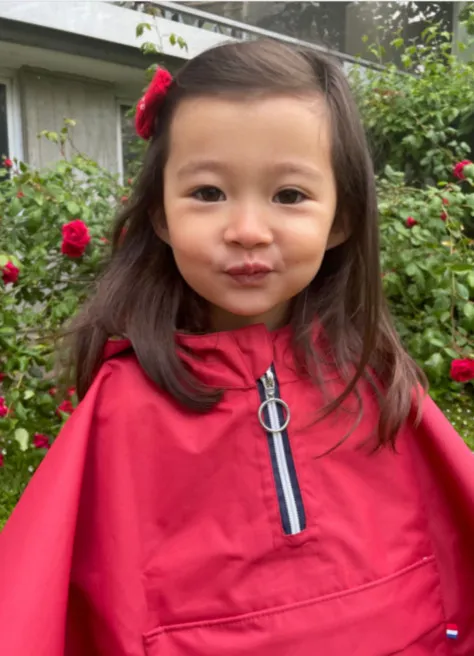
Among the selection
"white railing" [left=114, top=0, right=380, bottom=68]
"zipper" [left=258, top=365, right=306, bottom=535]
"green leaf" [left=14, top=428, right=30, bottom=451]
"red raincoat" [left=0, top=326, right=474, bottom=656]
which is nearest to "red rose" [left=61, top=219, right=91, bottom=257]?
"green leaf" [left=14, top=428, right=30, bottom=451]

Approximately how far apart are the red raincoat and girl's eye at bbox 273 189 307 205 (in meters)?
0.23

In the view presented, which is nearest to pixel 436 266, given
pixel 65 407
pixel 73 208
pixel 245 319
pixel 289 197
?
pixel 73 208

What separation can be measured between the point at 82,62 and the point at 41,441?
3.53m

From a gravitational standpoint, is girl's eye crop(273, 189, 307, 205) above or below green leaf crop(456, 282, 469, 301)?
below

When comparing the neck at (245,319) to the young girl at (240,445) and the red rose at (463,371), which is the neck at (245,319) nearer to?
the young girl at (240,445)

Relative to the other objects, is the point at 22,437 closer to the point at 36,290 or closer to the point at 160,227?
the point at 36,290

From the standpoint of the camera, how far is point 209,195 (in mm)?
1175

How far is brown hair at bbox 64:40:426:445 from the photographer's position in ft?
3.98

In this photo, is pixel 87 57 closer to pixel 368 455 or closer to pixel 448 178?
pixel 448 178

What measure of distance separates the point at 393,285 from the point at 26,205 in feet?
5.21

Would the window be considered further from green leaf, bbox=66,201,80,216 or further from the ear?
the ear

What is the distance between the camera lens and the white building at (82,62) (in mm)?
4617

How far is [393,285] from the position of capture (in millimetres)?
3176

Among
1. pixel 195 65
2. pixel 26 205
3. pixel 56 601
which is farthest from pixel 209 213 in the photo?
pixel 26 205
